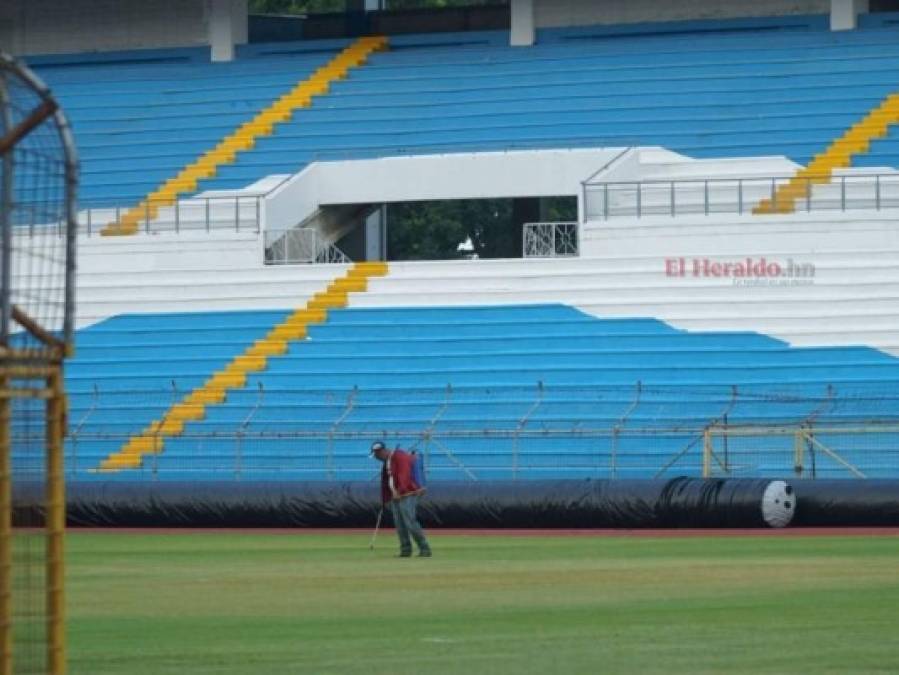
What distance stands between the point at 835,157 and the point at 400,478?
1862 centimetres

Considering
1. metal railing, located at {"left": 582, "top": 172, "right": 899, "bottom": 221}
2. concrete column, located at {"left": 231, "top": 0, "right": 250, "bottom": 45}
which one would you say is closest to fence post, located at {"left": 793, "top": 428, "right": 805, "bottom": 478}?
metal railing, located at {"left": 582, "top": 172, "right": 899, "bottom": 221}

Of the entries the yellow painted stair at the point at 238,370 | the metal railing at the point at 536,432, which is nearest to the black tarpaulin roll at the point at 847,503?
the metal railing at the point at 536,432

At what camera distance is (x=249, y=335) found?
42938 mm

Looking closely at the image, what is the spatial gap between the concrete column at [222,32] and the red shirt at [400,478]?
27.4m

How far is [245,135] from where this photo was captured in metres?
48.9

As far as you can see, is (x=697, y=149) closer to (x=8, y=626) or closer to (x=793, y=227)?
(x=793, y=227)

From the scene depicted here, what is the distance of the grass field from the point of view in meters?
13.4

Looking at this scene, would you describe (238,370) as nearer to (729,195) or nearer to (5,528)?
(729,195)

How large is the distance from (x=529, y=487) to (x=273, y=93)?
18719 millimetres

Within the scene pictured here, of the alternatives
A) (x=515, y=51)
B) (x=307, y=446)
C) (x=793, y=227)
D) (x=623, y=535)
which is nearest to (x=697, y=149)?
(x=793, y=227)

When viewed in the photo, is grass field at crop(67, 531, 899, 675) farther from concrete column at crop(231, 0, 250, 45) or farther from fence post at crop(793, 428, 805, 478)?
concrete column at crop(231, 0, 250, 45)

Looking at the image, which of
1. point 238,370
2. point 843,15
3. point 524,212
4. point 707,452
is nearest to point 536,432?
point 707,452

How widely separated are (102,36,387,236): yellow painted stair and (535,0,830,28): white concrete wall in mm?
4386

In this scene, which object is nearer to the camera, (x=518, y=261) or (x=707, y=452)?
(x=707, y=452)
